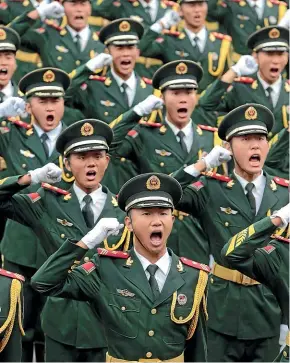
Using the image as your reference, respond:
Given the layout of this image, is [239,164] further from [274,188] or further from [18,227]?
[18,227]

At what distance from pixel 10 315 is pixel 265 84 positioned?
5535 millimetres

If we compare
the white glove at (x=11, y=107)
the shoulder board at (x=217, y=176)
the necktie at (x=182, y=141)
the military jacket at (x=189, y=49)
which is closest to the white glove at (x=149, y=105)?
the necktie at (x=182, y=141)

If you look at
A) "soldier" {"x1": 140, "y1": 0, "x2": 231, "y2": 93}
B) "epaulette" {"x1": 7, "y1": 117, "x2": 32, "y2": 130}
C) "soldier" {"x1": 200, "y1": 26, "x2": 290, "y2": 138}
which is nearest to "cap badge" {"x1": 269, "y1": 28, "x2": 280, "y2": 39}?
"soldier" {"x1": 200, "y1": 26, "x2": 290, "y2": 138}

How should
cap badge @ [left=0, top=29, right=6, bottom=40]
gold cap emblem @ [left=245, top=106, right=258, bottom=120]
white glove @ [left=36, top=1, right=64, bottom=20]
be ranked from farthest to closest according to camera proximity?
white glove @ [left=36, top=1, right=64, bottom=20] < cap badge @ [left=0, top=29, right=6, bottom=40] < gold cap emblem @ [left=245, top=106, right=258, bottom=120]

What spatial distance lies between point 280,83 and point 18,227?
11.4 feet

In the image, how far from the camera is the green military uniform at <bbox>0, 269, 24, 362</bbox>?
10500 millimetres

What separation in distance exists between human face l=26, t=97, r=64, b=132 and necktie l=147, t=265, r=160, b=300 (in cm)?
348

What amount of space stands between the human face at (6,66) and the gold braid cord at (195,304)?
4931 millimetres

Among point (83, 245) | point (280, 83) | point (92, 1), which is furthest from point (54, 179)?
point (92, 1)

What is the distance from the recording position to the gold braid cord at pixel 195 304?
10.5 m

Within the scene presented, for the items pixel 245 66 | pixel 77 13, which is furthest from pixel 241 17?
pixel 245 66

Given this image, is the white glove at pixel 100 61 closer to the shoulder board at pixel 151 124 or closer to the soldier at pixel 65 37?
the shoulder board at pixel 151 124

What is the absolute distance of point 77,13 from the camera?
1648cm

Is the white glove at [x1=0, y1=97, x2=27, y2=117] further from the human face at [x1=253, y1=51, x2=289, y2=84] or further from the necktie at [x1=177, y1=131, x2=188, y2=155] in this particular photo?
the human face at [x1=253, y1=51, x2=289, y2=84]
